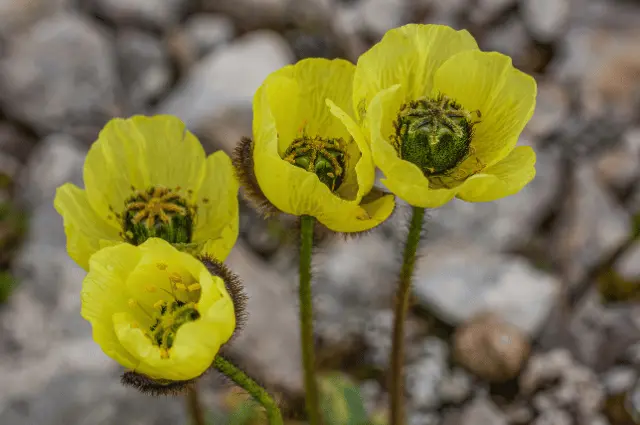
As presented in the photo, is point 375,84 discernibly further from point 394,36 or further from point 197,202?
point 197,202

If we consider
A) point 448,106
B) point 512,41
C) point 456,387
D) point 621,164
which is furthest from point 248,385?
point 512,41

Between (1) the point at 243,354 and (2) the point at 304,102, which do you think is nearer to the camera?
(2) the point at 304,102

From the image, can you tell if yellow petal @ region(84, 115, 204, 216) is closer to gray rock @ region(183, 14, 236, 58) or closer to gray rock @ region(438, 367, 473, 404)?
gray rock @ region(438, 367, 473, 404)

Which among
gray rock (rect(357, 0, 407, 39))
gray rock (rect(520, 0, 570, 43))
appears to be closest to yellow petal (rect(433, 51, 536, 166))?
gray rock (rect(357, 0, 407, 39))

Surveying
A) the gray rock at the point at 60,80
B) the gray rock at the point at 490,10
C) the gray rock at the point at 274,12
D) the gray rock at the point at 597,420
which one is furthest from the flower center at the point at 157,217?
the gray rock at the point at 490,10

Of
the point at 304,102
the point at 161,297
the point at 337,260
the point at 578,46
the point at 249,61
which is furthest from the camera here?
the point at 578,46

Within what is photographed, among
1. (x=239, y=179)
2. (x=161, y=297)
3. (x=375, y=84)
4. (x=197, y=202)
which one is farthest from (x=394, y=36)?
(x=161, y=297)
